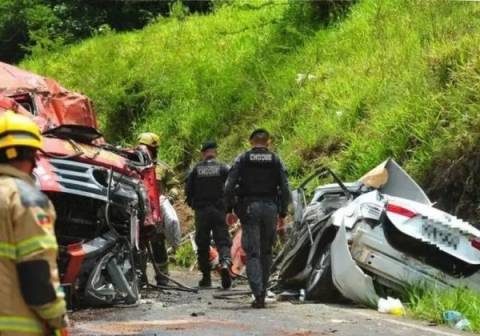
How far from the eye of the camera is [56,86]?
37.0ft

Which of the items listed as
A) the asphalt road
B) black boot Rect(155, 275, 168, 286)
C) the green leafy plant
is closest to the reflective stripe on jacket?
the asphalt road

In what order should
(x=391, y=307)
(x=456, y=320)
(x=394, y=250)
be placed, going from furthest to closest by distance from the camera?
(x=394, y=250)
(x=391, y=307)
(x=456, y=320)

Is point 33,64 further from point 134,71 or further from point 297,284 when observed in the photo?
point 297,284

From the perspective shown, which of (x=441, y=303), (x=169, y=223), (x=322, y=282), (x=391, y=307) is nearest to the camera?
(x=441, y=303)

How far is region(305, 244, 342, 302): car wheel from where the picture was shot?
890 cm

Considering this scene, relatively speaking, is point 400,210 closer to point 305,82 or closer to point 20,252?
point 20,252

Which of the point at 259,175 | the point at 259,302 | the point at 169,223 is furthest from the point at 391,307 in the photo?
the point at 169,223

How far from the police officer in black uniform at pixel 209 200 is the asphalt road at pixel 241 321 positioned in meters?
2.01

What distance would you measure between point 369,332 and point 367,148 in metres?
5.95

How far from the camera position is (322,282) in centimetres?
896

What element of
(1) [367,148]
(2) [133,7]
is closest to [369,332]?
(1) [367,148]

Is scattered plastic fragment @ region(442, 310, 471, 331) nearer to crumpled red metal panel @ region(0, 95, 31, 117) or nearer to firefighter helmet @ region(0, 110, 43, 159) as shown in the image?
firefighter helmet @ region(0, 110, 43, 159)

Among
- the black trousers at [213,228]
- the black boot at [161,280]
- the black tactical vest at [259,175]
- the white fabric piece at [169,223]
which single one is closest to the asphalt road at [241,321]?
the black tactical vest at [259,175]

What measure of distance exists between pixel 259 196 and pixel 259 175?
211 millimetres
